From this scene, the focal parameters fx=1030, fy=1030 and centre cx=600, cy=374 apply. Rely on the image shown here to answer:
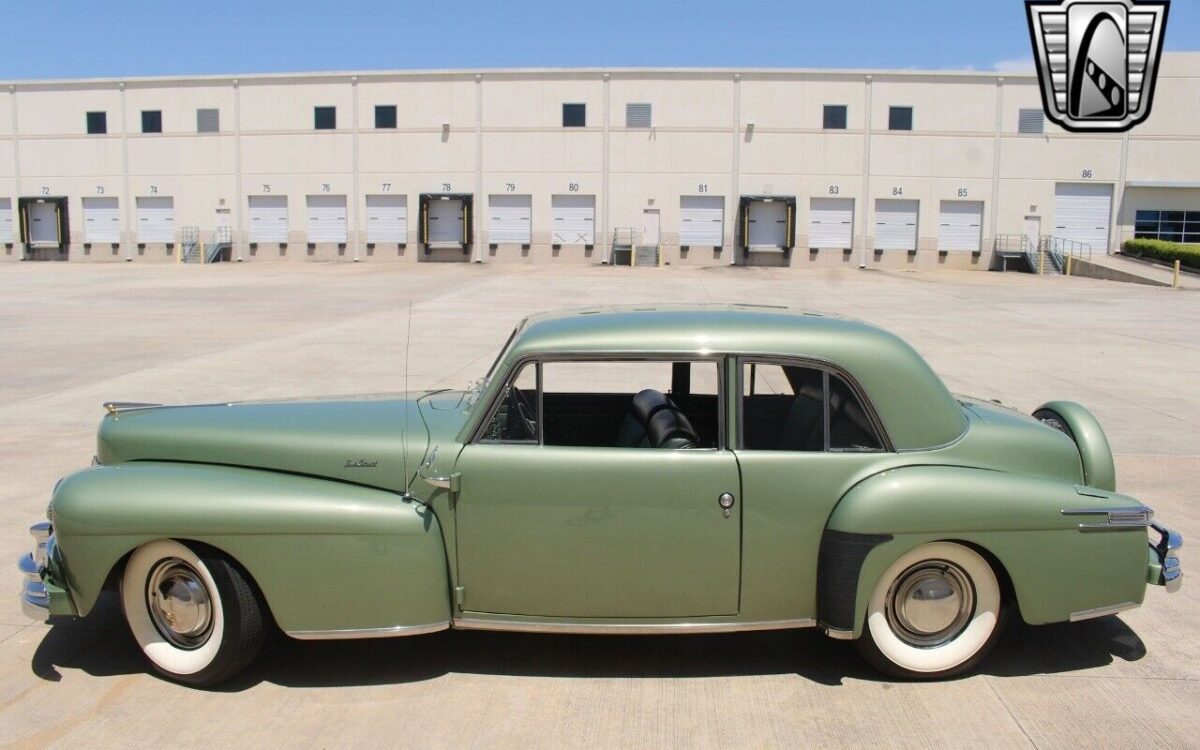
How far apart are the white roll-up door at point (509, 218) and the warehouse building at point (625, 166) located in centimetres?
9

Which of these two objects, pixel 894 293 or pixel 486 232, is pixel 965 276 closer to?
pixel 894 293

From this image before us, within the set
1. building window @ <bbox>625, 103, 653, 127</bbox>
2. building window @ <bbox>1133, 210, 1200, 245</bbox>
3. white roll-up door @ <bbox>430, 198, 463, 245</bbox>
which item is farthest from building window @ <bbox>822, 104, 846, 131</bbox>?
white roll-up door @ <bbox>430, 198, 463, 245</bbox>

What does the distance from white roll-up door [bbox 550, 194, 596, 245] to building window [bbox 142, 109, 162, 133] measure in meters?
19.6

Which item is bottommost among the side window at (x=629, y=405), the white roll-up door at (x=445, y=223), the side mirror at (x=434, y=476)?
the side mirror at (x=434, y=476)

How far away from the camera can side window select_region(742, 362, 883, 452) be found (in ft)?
14.0

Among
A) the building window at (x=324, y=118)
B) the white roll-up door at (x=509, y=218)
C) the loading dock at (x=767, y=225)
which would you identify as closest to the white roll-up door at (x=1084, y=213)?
the loading dock at (x=767, y=225)

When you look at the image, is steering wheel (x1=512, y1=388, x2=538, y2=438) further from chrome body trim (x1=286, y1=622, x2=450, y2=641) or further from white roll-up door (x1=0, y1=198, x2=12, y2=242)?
white roll-up door (x1=0, y1=198, x2=12, y2=242)

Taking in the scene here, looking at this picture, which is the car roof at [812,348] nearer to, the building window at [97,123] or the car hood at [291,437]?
the car hood at [291,437]

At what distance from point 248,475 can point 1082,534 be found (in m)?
3.43

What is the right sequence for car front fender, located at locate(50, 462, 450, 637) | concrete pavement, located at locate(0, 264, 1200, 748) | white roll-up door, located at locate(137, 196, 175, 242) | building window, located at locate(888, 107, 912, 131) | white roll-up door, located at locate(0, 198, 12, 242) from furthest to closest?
white roll-up door, located at locate(0, 198, 12, 242) → white roll-up door, located at locate(137, 196, 175, 242) → building window, located at locate(888, 107, 912, 131) → car front fender, located at locate(50, 462, 450, 637) → concrete pavement, located at locate(0, 264, 1200, 748)

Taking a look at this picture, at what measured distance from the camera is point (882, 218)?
1861 inches

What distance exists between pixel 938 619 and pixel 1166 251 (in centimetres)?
4236

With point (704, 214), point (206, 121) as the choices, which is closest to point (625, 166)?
point (704, 214)

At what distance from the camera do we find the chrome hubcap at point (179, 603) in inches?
165
